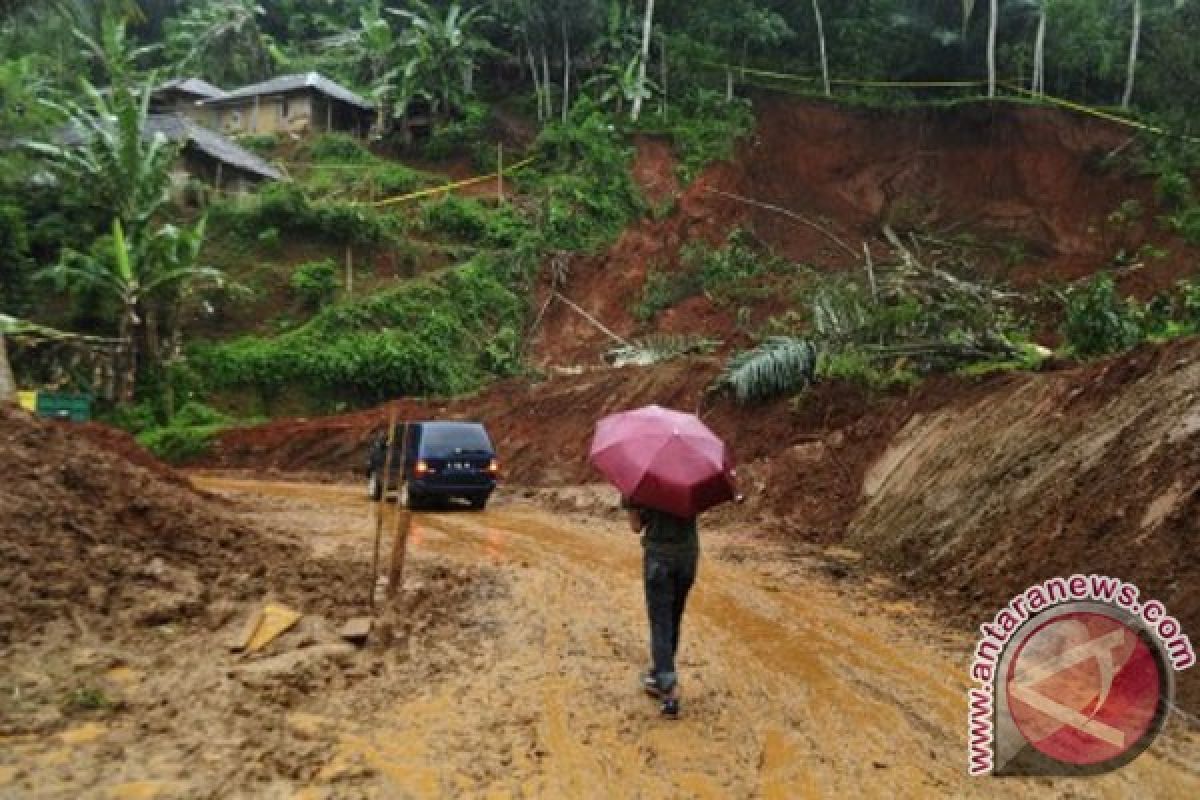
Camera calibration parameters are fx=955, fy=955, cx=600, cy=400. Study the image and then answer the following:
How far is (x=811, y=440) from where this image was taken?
17078 millimetres

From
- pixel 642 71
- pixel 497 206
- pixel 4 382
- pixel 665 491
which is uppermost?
pixel 642 71

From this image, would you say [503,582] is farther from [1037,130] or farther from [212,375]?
[1037,130]

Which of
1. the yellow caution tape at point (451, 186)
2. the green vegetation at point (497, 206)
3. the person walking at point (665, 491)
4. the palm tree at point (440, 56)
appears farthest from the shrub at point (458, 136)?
the person walking at point (665, 491)

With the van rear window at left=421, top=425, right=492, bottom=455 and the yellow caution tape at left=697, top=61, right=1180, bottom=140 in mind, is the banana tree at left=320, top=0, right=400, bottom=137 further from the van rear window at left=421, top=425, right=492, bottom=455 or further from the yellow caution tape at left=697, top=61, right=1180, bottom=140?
the van rear window at left=421, top=425, right=492, bottom=455

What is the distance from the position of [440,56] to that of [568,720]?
130 feet

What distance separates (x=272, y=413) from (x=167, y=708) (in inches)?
955

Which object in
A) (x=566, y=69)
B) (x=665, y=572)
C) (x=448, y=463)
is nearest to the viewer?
(x=665, y=572)

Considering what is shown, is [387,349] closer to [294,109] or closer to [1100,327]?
[1100,327]

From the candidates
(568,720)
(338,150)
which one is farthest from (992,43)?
(568,720)

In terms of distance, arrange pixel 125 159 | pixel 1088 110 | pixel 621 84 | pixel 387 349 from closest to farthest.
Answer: pixel 125 159, pixel 387 349, pixel 1088 110, pixel 621 84

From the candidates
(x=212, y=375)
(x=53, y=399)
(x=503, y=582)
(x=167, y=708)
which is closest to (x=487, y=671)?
(x=167, y=708)

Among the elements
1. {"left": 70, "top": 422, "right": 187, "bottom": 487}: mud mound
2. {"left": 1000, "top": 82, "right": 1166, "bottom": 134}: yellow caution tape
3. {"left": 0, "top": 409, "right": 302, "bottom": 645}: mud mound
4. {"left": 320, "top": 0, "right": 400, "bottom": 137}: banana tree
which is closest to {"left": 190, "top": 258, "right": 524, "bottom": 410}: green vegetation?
{"left": 70, "top": 422, "right": 187, "bottom": 487}: mud mound

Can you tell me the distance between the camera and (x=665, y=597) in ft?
20.7

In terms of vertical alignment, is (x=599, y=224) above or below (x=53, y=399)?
above
